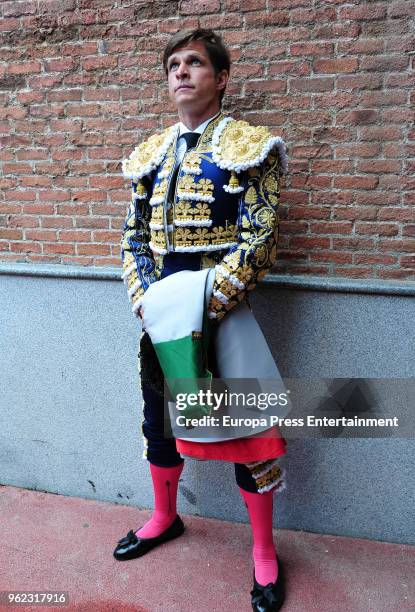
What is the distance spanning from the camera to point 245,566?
8.25 ft

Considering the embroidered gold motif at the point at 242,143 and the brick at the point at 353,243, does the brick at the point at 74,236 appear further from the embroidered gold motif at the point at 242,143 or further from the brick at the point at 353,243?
the brick at the point at 353,243

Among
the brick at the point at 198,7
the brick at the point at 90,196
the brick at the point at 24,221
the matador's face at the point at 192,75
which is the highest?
the brick at the point at 198,7

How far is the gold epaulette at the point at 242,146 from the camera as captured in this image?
1995 mm

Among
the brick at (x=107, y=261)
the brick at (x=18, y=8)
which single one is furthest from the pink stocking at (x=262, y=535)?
the brick at (x=18, y=8)

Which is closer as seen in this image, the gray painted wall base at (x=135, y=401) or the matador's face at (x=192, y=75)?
the matador's face at (x=192, y=75)

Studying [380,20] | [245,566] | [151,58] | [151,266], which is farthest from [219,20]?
[245,566]

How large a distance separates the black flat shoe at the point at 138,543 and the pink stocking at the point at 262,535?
0.49 metres

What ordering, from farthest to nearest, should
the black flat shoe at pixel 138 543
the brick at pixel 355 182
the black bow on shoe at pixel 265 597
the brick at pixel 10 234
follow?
the brick at pixel 10 234, the black flat shoe at pixel 138 543, the brick at pixel 355 182, the black bow on shoe at pixel 265 597

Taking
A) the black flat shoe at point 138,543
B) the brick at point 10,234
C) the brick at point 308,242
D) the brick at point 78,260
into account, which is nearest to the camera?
the brick at point 308,242

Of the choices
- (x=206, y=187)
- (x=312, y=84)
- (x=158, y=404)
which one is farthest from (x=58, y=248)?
(x=312, y=84)

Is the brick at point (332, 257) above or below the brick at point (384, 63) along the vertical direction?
below

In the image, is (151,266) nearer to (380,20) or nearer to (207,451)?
(207,451)

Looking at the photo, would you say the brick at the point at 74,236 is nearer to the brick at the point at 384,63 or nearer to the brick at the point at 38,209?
the brick at the point at 38,209

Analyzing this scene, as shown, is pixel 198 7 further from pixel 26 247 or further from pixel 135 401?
pixel 135 401
